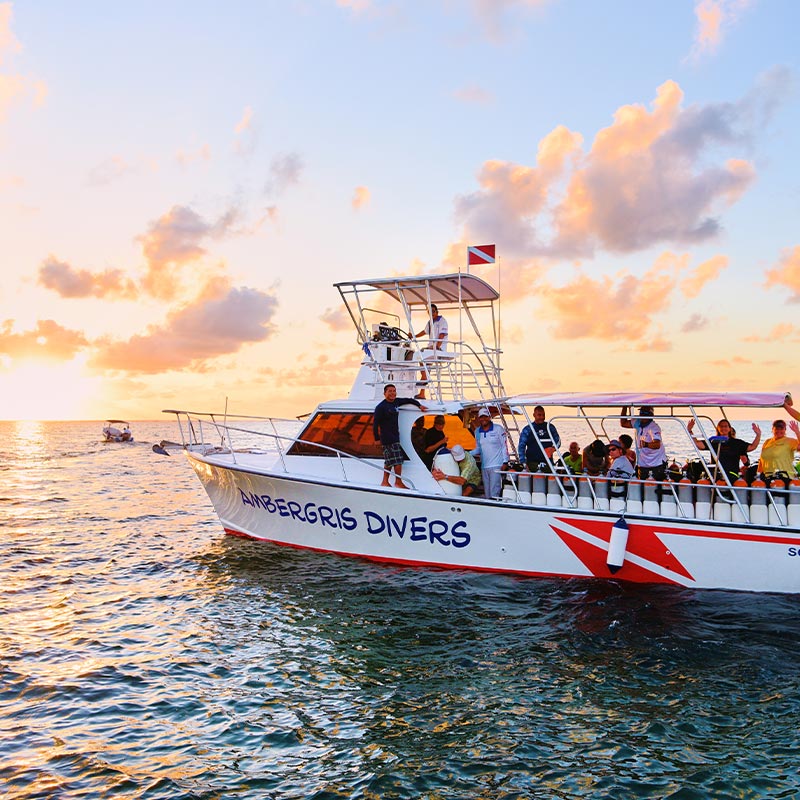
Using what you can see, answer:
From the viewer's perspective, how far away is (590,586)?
9.95 meters

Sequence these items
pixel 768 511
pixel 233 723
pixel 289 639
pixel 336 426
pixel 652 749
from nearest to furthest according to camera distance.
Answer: pixel 652 749, pixel 233 723, pixel 289 639, pixel 768 511, pixel 336 426

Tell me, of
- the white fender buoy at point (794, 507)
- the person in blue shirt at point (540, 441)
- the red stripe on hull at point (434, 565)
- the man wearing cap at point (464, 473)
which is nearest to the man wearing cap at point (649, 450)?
the person in blue shirt at point (540, 441)

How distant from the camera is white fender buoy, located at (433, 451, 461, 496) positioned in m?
10.6

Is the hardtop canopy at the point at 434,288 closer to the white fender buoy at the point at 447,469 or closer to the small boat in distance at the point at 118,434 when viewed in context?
the white fender buoy at the point at 447,469

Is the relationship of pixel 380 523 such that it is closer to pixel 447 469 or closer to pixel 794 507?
pixel 447 469

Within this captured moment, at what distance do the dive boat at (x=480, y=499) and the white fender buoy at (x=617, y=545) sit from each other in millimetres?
20

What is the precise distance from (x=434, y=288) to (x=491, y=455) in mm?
3459

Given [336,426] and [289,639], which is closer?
[289,639]

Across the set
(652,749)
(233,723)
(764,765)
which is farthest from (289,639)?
(764,765)

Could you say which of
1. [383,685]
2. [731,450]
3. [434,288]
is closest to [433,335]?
[434,288]

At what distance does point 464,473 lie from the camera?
420 inches

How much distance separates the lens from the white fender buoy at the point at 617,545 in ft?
31.2

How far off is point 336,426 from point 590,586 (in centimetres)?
495

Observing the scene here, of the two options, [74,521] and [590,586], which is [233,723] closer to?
[590,586]
